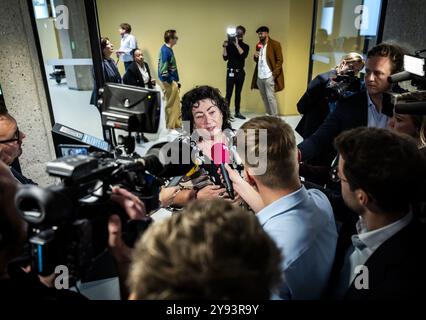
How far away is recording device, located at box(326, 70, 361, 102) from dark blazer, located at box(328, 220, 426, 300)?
171 cm

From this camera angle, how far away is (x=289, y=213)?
45.5 inches

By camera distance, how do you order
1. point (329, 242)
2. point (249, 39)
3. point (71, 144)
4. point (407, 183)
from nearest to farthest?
1. point (407, 183)
2. point (329, 242)
3. point (71, 144)
4. point (249, 39)

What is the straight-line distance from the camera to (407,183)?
104cm

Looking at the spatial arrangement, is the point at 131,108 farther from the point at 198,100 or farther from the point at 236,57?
the point at 236,57

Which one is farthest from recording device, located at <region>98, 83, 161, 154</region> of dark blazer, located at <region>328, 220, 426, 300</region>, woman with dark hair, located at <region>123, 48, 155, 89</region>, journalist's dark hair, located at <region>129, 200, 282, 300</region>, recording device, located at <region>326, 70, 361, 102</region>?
woman with dark hair, located at <region>123, 48, 155, 89</region>

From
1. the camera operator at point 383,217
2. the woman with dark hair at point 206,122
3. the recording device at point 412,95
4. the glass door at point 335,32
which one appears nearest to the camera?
the camera operator at point 383,217

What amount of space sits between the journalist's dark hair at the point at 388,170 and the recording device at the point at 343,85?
1.55 m

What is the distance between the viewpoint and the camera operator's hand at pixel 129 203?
101cm

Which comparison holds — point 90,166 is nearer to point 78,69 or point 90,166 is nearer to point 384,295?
point 384,295

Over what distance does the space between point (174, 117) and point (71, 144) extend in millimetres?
4570

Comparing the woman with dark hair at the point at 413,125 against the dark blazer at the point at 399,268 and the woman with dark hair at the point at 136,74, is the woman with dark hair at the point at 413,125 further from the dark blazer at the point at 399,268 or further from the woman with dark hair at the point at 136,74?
the woman with dark hair at the point at 136,74

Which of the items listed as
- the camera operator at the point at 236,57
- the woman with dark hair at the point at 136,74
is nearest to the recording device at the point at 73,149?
the woman with dark hair at the point at 136,74

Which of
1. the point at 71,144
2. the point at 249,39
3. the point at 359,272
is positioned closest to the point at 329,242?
the point at 359,272
